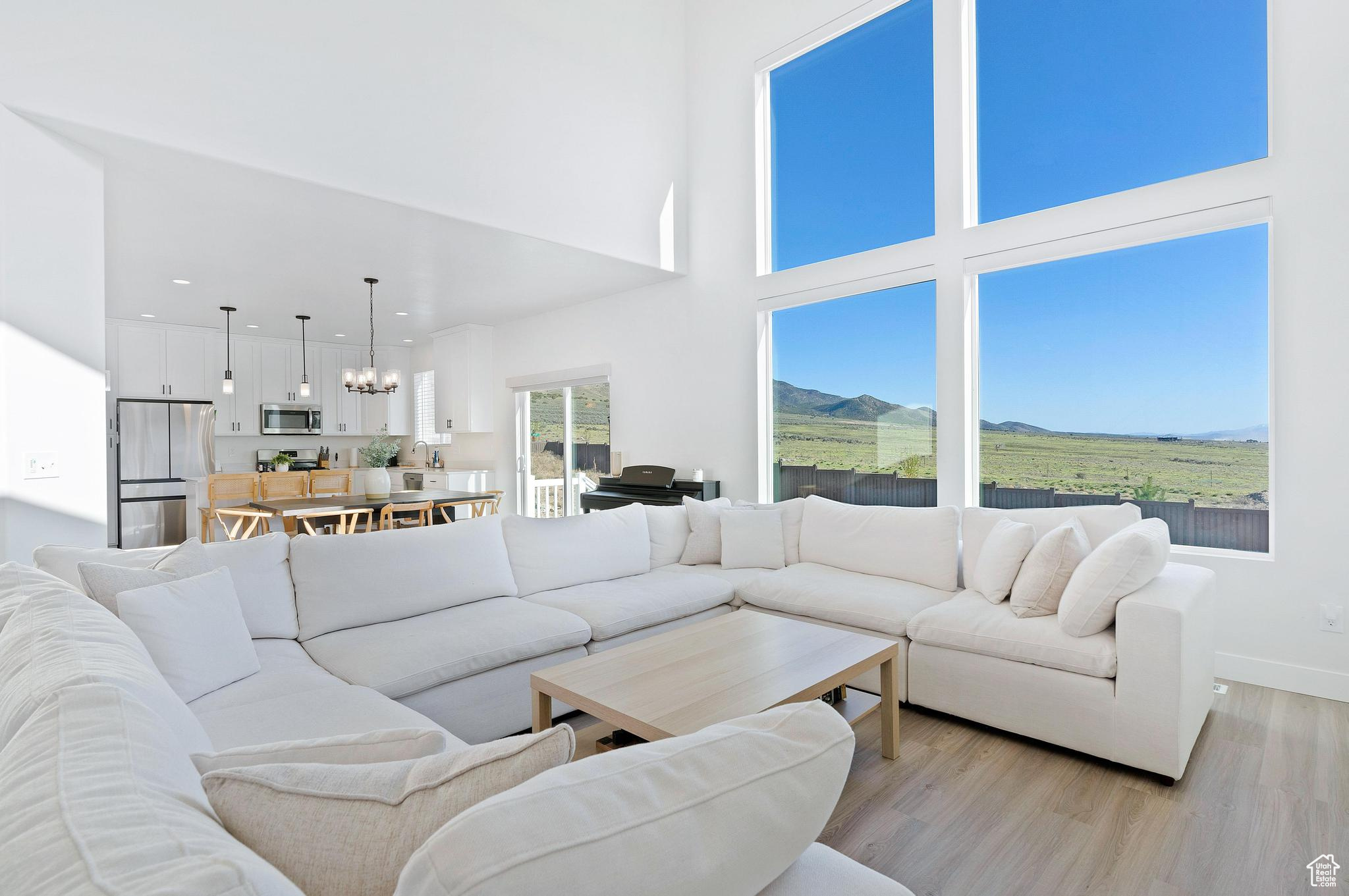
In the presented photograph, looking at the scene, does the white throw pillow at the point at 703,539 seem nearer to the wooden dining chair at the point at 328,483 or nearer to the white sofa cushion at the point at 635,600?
the white sofa cushion at the point at 635,600

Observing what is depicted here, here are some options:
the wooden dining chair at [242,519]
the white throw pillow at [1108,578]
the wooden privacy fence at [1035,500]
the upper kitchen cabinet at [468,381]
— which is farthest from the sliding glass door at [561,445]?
the white throw pillow at [1108,578]

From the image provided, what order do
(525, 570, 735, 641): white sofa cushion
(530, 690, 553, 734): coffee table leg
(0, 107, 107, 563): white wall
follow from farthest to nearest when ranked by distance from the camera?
(525, 570, 735, 641): white sofa cushion, (0, 107, 107, 563): white wall, (530, 690, 553, 734): coffee table leg

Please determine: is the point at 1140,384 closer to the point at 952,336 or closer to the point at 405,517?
the point at 952,336

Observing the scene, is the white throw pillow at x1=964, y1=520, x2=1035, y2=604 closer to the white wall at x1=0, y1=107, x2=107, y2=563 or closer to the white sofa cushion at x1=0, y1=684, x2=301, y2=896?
the white sofa cushion at x1=0, y1=684, x2=301, y2=896

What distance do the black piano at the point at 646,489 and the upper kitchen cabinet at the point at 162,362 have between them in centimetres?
512

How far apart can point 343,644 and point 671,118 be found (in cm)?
495

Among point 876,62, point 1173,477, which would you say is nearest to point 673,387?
point 876,62

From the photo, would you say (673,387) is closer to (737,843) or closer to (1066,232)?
(1066,232)

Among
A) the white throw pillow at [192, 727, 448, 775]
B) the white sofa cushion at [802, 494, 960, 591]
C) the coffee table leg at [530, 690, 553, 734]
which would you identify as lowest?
the coffee table leg at [530, 690, 553, 734]

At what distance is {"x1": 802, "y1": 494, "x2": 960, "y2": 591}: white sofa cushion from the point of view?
3.47 metres

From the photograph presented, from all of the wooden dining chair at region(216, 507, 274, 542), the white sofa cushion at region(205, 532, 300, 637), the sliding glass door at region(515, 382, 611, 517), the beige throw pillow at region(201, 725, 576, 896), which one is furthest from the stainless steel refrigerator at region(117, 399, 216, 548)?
the beige throw pillow at region(201, 725, 576, 896)

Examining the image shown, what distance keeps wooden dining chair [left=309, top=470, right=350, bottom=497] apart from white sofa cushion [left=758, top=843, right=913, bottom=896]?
633 cm

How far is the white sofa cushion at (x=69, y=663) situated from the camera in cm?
88

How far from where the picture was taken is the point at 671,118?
570 centimetres
